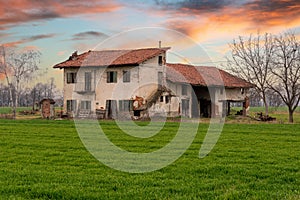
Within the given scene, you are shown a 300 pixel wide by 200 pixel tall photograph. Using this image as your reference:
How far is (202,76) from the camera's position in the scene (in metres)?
65.2

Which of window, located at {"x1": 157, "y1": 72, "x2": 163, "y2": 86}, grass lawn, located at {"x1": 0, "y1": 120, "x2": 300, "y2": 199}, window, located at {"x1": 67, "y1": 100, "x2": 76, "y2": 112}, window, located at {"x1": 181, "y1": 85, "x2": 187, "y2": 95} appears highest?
window, located at {"x1": 157, "y1": 72, "x2": 163, "y2": 86}

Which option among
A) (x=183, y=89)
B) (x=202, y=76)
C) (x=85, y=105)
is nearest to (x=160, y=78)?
(x=183, y=89)

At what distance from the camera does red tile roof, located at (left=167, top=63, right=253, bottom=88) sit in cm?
6000

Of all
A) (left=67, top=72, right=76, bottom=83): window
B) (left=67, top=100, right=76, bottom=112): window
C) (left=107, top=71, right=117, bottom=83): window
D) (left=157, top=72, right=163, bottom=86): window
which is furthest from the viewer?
→ (left=67, top=72, right=76, bottom=83): window

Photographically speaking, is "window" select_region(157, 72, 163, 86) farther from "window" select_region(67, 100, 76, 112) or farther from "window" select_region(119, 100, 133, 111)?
"window" select_region(67, 100, 76, 112)

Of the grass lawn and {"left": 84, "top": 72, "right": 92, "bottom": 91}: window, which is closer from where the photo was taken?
the grass lawn

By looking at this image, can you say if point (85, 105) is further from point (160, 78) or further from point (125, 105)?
point (160, 78)

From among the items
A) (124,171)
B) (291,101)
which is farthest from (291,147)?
(291,101)

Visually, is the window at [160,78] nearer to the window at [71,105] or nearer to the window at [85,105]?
the window at [85,105]

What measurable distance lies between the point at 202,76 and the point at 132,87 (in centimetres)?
1379

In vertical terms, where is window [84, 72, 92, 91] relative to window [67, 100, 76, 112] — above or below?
above

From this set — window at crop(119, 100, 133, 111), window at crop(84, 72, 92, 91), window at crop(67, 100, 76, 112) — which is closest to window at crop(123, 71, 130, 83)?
window at crop(119, 100, 133, 111)

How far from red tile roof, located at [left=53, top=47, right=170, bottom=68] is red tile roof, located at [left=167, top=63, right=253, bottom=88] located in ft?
12.9

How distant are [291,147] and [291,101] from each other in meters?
32.1
